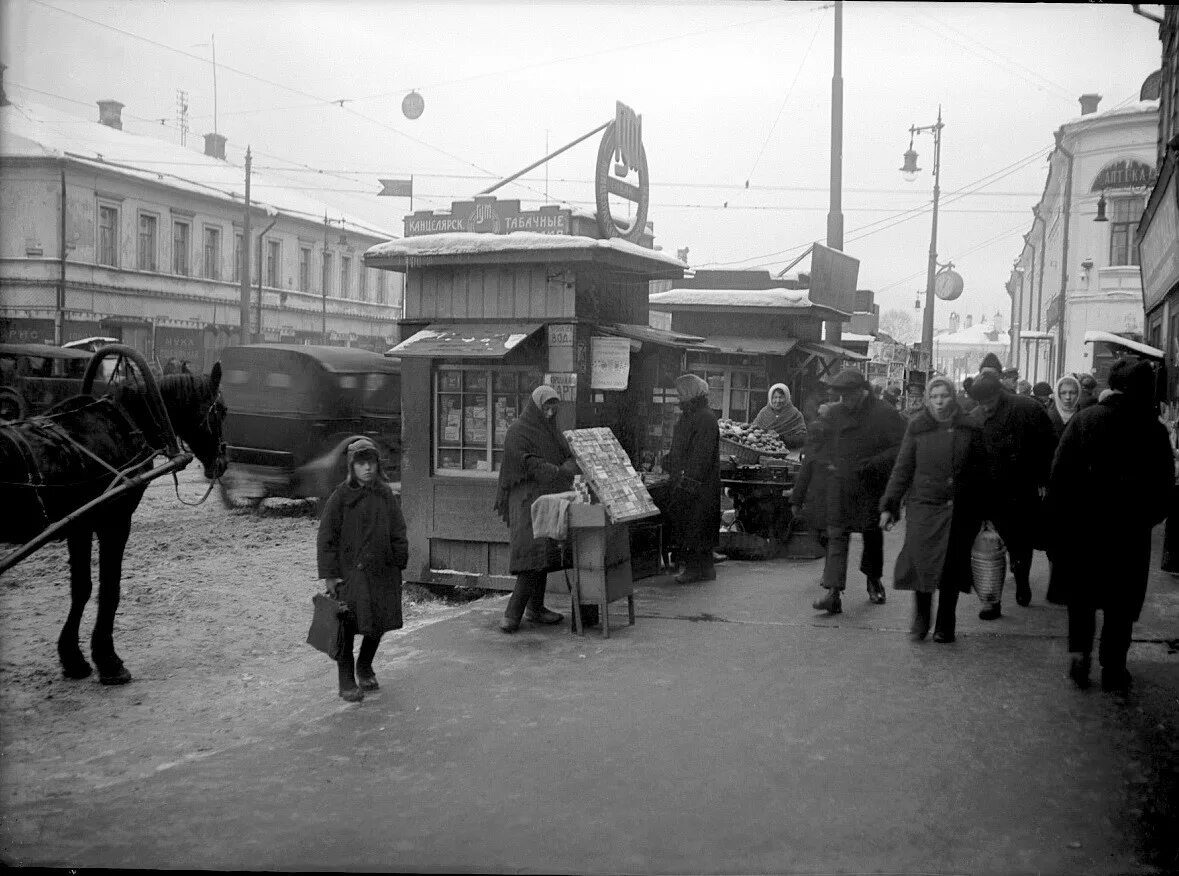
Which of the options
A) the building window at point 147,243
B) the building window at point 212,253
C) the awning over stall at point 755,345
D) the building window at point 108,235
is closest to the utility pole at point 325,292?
the building window at point 212,253

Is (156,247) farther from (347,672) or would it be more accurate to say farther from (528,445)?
(347,672)

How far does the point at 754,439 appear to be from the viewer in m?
11.7

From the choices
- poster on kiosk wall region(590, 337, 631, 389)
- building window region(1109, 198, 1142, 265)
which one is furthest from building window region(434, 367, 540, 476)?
building window region(1109, 198, 1142, 265)

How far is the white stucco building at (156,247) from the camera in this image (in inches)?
1211

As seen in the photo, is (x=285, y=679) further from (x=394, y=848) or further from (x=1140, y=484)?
(x=1140, y=484)

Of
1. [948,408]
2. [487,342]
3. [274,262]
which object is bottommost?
[948,408]

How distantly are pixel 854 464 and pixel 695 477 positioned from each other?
5.26ft

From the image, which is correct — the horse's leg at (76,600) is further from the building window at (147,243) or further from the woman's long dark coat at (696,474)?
the building window at (147,243)

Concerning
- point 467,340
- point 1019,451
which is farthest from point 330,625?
point 1019,451

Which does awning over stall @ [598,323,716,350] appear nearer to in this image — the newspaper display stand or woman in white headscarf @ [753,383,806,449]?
woman in white headscarf @ [753,383,806,449]

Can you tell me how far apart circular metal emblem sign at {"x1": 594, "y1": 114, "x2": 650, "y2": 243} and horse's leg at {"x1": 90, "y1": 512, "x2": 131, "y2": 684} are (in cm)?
502

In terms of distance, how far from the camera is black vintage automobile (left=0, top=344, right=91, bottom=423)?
61.6ft

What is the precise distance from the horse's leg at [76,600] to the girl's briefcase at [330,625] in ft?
6.32

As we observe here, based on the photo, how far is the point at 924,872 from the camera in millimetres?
4086
